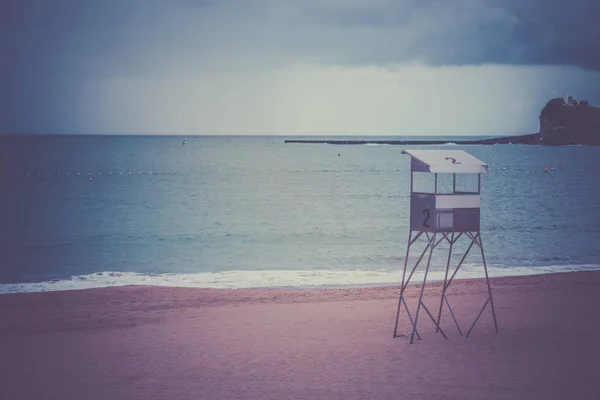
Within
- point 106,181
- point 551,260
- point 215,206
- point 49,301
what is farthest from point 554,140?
point 49,301

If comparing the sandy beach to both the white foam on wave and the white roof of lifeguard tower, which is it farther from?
the white foam on wave

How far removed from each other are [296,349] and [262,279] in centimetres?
923

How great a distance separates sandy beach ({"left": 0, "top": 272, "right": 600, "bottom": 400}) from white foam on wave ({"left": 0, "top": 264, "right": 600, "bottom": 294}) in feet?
11.6

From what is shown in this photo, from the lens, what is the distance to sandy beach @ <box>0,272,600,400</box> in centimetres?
762

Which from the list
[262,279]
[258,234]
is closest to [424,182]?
[262,279]

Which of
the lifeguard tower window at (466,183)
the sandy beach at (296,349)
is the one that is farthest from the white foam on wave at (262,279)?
the lifeguard tower window at (466,183)

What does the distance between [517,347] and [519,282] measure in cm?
636

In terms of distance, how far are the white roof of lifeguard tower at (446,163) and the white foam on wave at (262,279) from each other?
7.73 m

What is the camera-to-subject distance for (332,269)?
21.2 meters

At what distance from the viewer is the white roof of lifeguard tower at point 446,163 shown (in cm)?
879

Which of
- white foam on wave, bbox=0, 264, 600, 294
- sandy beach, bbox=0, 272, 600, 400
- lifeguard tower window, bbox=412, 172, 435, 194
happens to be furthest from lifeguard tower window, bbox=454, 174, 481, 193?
white foam on wave, bbox=0, 264, 600, 294

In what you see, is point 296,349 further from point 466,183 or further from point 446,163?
point 466,183

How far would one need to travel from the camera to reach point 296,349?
9.24 meters

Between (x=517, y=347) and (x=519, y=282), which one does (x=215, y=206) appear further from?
(x=517, y=347)
